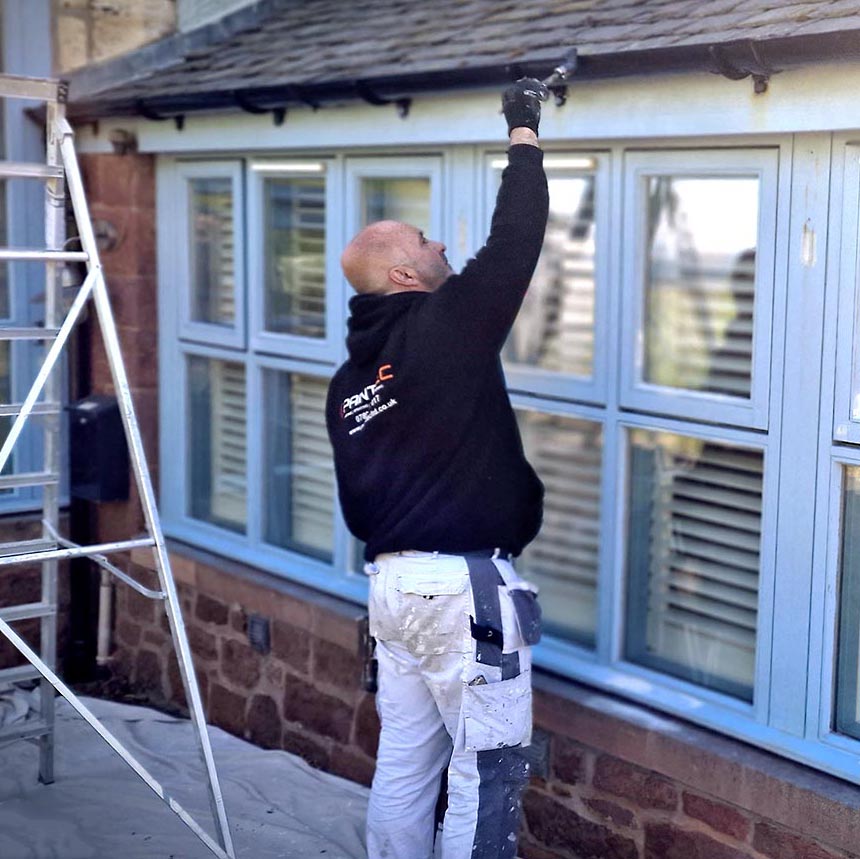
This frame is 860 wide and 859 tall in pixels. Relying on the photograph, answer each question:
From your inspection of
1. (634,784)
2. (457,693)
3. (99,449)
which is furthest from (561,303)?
(457,693)

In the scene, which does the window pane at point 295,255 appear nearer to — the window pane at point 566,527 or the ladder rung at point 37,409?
the window pane at point 566,527

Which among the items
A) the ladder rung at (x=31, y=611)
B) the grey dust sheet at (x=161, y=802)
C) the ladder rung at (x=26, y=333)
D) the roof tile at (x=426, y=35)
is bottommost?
the grey dust sheet at (x=161, y=802)

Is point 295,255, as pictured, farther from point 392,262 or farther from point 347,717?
point 392,262

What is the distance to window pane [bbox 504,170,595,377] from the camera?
767 centimetres

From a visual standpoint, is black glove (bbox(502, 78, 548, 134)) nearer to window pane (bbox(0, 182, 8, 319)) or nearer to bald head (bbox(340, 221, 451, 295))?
bald head (bbox(340, 221, 451, 295))

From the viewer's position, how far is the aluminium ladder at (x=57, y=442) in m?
4.18

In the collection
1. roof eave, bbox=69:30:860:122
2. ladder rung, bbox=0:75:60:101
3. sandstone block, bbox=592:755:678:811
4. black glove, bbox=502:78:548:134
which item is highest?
roof eave, bbox=69:30:860:122

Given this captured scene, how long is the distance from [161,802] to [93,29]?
12.7ft

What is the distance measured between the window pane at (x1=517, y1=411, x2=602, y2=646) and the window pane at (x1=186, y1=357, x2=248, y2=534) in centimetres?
129

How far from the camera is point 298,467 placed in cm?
606

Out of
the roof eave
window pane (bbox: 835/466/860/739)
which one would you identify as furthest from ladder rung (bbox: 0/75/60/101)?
window pane (bbox: 835/466/860/739)

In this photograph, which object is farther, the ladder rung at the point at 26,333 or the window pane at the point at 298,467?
the window pane at the point at 298,467

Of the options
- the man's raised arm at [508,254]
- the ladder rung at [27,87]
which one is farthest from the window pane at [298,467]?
the man's raised arm at [508,254]

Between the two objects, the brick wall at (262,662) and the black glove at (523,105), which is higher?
Result: the black glove at (523,105)
